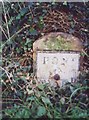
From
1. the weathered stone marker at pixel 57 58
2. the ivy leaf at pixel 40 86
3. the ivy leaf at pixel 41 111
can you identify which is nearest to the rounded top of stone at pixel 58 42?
the weathered stone marker at pixel 57 58

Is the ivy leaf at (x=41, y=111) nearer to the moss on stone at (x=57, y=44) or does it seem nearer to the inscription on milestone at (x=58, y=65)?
the inscription on milestone at (x=58, y=65)

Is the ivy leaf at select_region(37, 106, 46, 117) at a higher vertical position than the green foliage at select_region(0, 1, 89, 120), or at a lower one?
lower

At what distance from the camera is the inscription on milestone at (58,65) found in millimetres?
3080

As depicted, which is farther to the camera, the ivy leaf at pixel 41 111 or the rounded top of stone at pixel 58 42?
the rounded top of stone at pixel 58 42

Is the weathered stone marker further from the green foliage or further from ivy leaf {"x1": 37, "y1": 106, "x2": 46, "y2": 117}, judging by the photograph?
ivy leaf {"x1": 37, "y1": 106, "x2": 46, "y2": 117}

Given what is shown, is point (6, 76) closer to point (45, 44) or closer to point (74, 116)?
point (45, 44)

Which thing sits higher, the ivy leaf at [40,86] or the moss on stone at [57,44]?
the moss on stone at [57,44]

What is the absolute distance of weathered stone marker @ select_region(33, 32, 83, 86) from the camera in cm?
308

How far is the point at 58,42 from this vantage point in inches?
121

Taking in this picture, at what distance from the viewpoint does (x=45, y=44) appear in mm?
3088

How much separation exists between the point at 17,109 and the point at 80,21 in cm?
76

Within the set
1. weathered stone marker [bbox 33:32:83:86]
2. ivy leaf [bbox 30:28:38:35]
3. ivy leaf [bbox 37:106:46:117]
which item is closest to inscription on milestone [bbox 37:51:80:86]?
weathered stone marker [bbox 33:32:83:86]

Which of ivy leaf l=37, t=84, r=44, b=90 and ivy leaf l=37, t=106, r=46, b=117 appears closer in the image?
ivy leaf l=37, t=106, r=46, b=117

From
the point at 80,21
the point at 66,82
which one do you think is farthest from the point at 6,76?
the point at 80,21
